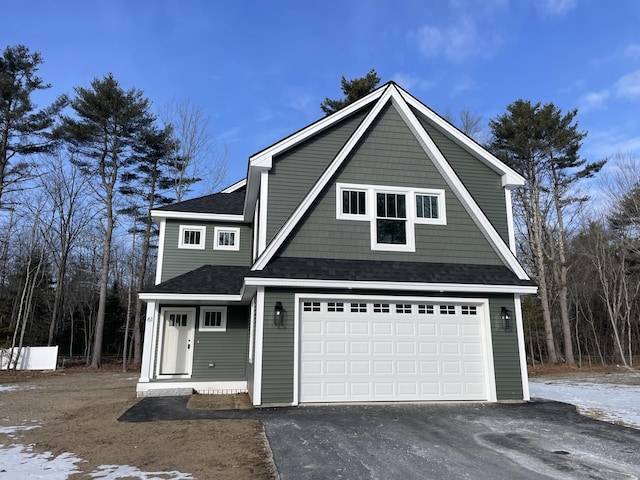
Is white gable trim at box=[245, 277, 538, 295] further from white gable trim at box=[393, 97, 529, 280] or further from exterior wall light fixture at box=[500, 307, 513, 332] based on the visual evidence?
white gable trim at box=[393, 97, 529, 280]

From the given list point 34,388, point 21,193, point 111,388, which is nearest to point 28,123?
point 21,193

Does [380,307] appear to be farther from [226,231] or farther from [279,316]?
[226,231]

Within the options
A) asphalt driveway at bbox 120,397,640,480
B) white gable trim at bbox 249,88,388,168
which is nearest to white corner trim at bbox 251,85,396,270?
white gable trim at bbox 249,88,388,168

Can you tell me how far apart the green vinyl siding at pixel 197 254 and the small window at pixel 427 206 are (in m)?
6.39

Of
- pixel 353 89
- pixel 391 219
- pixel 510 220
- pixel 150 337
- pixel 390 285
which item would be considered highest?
pixel 353 89

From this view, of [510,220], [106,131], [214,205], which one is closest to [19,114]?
[106,131]

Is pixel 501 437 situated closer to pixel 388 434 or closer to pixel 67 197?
pixel 388 434

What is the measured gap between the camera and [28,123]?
22.6 m

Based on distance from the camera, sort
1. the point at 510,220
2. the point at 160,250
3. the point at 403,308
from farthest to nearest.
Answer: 1. the point at 160,250
2. the point at 510,220
3. the point at 403,308

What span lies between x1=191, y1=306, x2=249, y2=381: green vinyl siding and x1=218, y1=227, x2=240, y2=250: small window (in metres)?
2.37

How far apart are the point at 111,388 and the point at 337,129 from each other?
1130cm

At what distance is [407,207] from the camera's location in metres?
10.2

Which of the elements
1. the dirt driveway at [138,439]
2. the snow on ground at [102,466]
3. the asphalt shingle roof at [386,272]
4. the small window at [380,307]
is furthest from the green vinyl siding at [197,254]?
the snow on ground at [102,466]

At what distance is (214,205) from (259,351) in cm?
746
